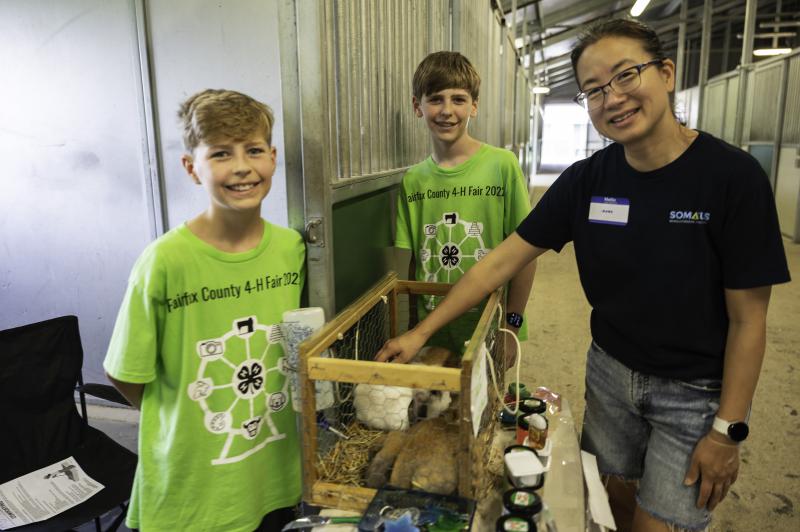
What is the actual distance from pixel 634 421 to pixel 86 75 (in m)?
2.01

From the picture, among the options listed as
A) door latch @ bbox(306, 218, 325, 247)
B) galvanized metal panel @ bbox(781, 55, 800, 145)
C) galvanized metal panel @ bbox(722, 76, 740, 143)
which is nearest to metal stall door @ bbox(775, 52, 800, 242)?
galvanized metal panel @ bbox(781, 55, 800, 145)

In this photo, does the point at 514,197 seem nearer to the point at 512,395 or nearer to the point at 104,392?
the point at 512,395

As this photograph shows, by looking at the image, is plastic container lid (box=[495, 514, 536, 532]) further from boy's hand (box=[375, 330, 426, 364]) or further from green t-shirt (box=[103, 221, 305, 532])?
green t-shirt (box=[103, 221, 305, 532])

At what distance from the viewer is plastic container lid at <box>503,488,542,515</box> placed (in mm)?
1006

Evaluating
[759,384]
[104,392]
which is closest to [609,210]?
[104,392]

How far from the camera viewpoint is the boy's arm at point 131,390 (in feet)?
3.81

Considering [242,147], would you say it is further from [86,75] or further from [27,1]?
[27,1]

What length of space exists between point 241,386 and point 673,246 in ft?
3.12

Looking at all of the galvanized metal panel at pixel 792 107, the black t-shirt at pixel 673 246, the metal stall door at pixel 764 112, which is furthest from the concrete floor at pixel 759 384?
the metal stall door at pixel 764 112

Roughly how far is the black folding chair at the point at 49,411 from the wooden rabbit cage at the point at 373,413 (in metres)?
0.83

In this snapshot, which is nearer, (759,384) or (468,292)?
(468,292)

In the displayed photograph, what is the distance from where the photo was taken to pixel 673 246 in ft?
4.02

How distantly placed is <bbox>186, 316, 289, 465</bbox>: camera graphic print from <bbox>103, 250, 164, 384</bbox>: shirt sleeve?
0.10m

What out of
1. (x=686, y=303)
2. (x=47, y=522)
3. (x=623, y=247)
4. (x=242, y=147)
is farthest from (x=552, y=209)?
(x=47, y=522)
